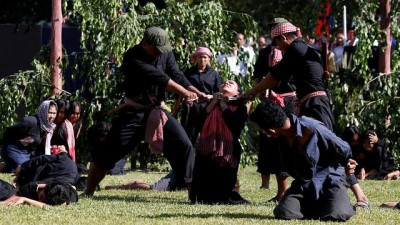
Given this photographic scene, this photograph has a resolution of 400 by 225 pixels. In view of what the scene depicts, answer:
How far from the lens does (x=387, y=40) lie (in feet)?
55.0

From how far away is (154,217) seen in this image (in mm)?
10203

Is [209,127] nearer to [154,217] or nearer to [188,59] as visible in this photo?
[154,217]

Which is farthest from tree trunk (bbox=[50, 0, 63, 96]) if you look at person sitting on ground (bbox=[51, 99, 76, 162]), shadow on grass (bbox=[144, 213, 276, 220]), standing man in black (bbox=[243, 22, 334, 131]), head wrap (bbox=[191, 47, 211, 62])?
shadow on grass (bbox=[144, 213, 276, 220])

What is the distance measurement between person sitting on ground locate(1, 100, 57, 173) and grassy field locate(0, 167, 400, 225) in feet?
3.29

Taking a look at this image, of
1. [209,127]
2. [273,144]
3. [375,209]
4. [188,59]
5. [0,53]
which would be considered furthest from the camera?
[0,53]

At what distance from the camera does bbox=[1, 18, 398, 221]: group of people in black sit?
33.3 feet

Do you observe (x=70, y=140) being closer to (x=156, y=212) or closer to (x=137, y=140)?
(x=137, y=140)

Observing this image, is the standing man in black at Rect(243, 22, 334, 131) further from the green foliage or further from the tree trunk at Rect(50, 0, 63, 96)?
the tree trunk at Rect(50, 0, 63, 96)

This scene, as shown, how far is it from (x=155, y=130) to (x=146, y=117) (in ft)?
0.56

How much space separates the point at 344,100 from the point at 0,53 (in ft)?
16.9

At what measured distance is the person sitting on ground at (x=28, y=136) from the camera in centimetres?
1359

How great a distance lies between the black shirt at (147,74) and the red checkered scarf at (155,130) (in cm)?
20

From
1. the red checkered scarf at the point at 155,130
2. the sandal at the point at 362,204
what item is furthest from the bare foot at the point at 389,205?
the red checkered scarf at the point at 155,130

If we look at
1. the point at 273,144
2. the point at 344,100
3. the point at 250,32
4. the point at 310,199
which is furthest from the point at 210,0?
the point at 310,199
